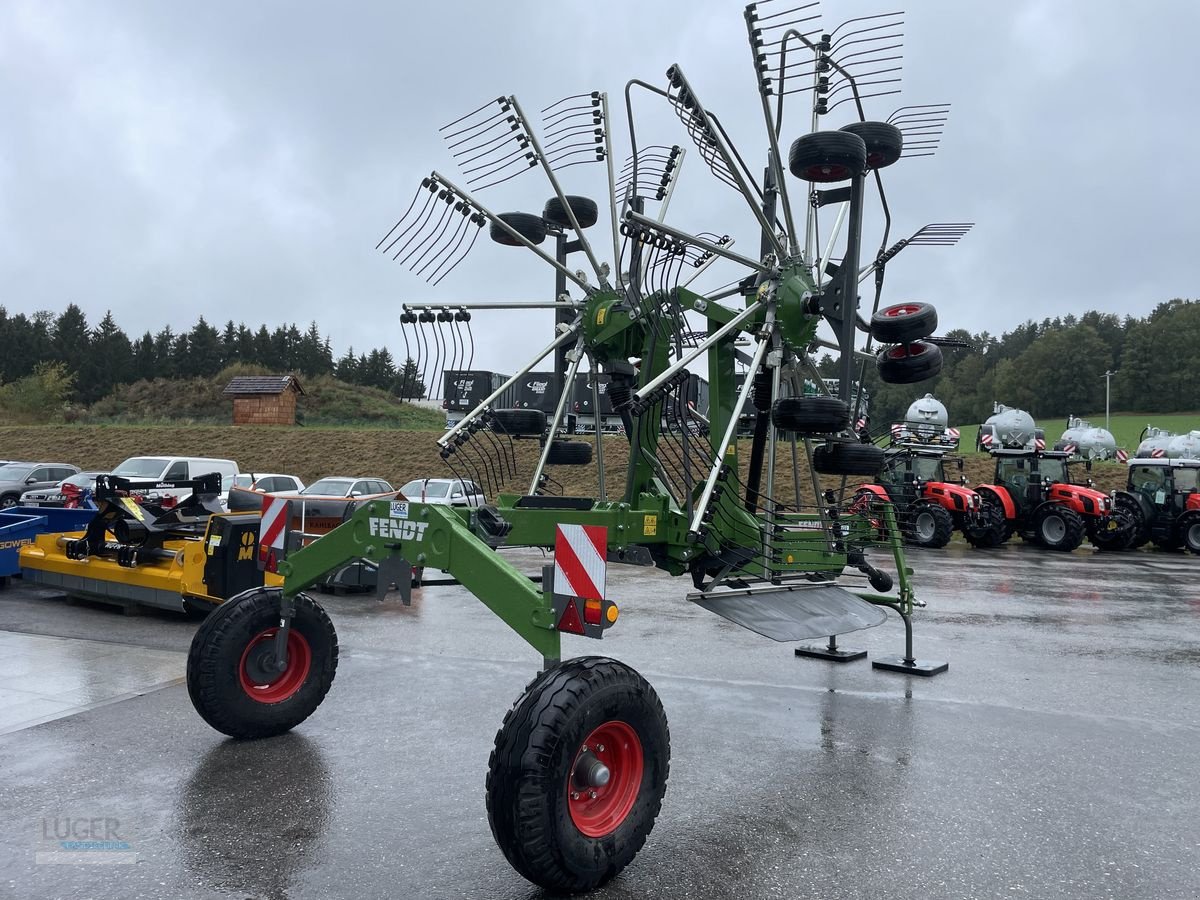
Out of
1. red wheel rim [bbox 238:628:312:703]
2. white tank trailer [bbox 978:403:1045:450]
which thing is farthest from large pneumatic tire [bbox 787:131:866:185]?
white tank trailer [bbox 978:403:1045:450]

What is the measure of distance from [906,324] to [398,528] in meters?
3.48

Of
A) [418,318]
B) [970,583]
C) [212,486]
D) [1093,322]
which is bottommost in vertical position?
[970,583]

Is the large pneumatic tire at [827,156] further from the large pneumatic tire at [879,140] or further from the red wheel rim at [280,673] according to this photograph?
the red wheel rim at [280,673]

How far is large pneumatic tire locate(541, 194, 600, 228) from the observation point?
21.9ft

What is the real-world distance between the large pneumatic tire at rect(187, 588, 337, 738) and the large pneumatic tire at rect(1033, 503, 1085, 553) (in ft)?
62.9

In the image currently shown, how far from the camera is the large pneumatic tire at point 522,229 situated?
6289mm

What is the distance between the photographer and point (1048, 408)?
76.7 metres

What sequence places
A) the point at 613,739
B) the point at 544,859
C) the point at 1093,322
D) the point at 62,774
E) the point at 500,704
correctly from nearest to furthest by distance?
1. the point at 544,859
2. the point at 613,739
3. the point at 62,774
4. the point at 500,704
5. the point at 1093,322

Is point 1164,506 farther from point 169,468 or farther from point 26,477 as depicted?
point 26,477

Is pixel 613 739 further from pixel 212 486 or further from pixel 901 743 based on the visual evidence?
pixel 212 486

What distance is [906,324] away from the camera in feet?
19.5

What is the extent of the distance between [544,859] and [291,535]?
272 centimetres

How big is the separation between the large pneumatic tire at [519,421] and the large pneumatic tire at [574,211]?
1.42 m

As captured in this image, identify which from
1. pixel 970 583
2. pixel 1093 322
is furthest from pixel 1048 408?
pixel 970 583
